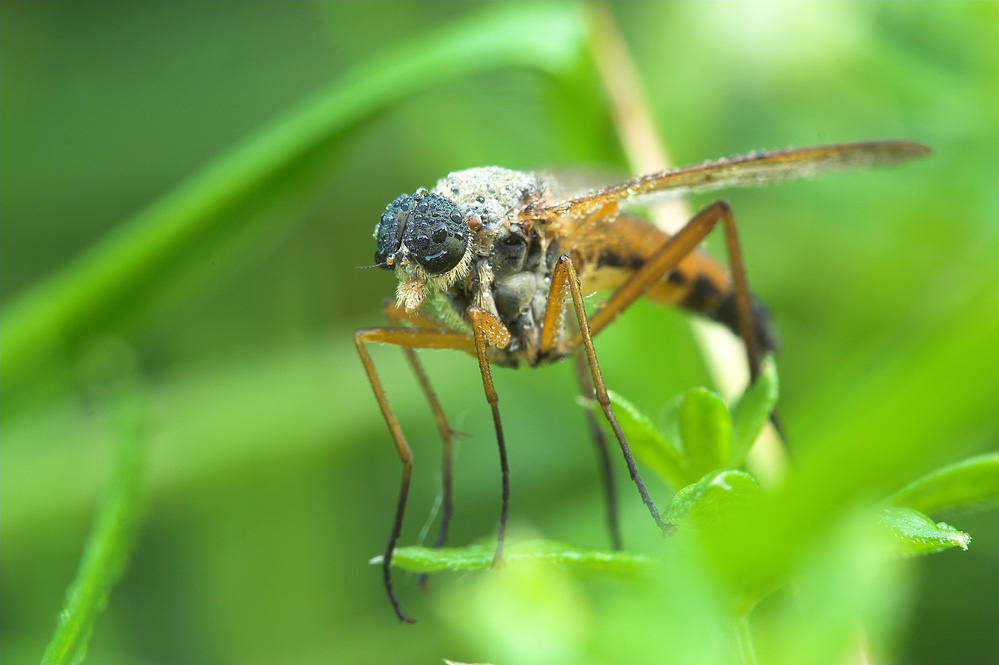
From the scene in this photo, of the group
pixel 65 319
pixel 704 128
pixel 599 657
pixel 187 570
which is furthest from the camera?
pixel 704 128

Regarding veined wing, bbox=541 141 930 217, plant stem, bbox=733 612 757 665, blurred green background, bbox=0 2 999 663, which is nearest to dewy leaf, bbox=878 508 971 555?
plant stem, bbox=733 612 757 665

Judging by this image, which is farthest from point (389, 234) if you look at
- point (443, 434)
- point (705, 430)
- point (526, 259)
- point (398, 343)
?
point (705, 430)

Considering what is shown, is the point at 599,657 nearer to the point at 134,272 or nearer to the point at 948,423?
the point at 948,423

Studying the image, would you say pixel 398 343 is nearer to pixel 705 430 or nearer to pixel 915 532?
pixel 705 430

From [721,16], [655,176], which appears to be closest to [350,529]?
[655,176]

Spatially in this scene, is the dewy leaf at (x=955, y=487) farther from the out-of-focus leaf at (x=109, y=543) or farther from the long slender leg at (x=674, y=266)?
the out-of-focus leaf at (x=109, y=543)

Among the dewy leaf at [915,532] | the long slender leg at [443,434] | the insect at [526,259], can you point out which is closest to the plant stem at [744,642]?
the dewy leaf at [915,532]

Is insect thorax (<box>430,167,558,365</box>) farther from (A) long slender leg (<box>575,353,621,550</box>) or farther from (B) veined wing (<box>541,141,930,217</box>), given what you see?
(A) long slender leg (<box>575,353,621,550</box>)
